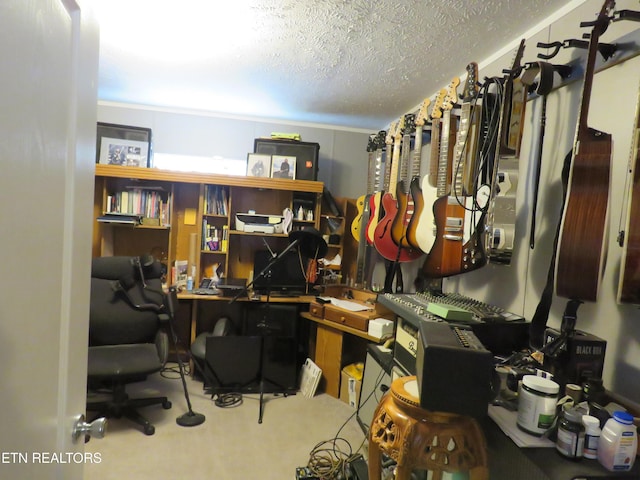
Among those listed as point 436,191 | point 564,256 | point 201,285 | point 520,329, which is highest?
point 436,191

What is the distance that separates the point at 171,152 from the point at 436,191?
256cm

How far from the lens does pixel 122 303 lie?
2637 millimetres

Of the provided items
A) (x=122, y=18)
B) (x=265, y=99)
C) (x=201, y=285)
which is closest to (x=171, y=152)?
(x=265, y=99)

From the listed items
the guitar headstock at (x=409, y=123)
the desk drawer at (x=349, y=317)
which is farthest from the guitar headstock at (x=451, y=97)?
the desk drawer at (x=349, y=317)

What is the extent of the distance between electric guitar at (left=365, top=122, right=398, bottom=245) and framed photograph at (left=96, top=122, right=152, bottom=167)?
2.01 metres

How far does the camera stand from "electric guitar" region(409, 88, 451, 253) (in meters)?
2.09

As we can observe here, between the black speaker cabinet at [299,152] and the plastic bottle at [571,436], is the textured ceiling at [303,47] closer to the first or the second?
the black speaker cabinet at [299,152]

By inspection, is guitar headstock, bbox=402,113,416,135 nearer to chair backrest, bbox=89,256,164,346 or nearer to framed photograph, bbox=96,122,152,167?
chair backrest, bbox=89,256,164,346

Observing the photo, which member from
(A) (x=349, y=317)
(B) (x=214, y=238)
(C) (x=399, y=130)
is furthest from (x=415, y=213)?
(B) (x=214, y=238)

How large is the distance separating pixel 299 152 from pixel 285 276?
116 cm

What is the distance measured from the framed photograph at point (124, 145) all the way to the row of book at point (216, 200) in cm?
57

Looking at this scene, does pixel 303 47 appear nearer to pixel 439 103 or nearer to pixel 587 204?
pixel 439 103

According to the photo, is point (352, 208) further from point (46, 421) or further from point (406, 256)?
point (46, 421)

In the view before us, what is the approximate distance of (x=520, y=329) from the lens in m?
1.56
